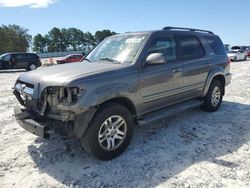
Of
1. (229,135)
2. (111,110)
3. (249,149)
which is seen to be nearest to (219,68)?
(229,135)

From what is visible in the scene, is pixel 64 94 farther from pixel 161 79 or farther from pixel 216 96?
pixel 216 96

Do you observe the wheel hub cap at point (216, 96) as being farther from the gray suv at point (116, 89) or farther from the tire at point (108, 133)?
the tire at point (108, 133)

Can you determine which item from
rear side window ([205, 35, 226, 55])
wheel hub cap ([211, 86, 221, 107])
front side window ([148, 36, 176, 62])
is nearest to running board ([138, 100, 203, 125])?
wheel hub cap ([211, 86, 221, 107])

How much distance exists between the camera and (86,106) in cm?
401

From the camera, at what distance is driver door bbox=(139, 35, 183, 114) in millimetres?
4988

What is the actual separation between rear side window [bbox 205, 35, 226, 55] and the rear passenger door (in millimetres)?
479

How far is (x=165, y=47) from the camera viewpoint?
5.59 meters

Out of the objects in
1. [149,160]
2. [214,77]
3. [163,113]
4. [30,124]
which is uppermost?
[214,77]

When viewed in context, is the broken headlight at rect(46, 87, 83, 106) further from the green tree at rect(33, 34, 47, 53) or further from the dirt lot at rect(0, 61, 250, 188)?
the green tree at rect(33, 34, 47, 53)

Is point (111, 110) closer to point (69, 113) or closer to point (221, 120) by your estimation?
point (69, 113)

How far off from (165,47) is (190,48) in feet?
2.89

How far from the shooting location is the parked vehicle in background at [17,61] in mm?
23484

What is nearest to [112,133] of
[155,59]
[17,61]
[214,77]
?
[155,59]

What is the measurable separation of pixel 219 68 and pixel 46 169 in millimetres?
4643
